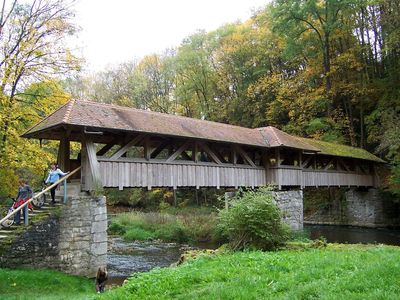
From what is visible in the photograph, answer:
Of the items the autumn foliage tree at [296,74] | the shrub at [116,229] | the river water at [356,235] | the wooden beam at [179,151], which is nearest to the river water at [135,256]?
the shrub at [116,229]

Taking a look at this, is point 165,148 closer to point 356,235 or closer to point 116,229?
point 116,229

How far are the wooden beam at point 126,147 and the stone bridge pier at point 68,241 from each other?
1309mm

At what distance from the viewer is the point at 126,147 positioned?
11.6 m

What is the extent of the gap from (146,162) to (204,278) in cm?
716

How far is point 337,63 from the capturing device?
26641 millimetres

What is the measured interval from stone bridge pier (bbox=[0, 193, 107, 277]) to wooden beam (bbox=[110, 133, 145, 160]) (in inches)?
51.5

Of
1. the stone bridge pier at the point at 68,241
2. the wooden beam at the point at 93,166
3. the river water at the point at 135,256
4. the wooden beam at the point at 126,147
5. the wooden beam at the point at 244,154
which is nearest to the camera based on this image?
the stone bridge pier at the point at 68,241

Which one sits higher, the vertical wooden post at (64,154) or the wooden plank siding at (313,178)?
the vertical wooden post at (64,154)

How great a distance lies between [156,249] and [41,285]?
8.26 m

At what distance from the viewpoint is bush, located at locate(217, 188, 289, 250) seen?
313 inches

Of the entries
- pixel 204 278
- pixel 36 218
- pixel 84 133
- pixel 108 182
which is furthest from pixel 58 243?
pixel 204 278

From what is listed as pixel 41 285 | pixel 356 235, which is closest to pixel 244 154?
pixel 356 235

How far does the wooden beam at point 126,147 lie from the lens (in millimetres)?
11359

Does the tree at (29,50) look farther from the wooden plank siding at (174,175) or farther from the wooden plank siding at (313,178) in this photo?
the wooden plank siding at (313,178)
